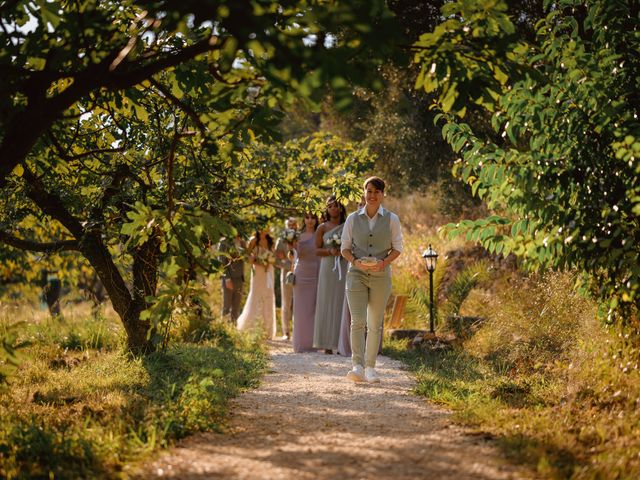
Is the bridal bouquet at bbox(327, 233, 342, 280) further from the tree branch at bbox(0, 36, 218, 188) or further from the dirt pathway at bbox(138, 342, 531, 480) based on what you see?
the tree branch at bbox(0, 36, 218, 188)

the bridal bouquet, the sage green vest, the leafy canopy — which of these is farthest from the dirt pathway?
the bridal bouquet

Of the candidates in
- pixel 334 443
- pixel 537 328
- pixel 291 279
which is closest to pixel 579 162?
pixel 334 443

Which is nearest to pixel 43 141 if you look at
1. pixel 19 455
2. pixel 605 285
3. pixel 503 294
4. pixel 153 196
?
pixel 153 196

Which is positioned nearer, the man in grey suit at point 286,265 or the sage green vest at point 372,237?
the sage green vest at point 372,237

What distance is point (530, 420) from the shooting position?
530cm

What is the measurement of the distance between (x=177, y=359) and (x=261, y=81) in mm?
4351

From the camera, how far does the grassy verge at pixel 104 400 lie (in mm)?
4355

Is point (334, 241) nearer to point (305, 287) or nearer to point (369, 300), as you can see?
point (305, 287)

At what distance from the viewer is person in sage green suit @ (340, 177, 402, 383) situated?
778 centimetres

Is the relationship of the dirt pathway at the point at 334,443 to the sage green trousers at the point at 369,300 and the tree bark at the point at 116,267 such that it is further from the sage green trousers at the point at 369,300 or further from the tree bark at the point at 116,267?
Answer: the tree bark at the point at 116,267

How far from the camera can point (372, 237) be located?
25.7ft

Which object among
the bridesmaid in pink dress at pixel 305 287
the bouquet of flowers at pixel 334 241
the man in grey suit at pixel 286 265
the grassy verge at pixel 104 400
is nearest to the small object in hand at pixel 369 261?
the grassy verge at pixel 104 400

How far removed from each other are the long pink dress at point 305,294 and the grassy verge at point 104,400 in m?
1.22

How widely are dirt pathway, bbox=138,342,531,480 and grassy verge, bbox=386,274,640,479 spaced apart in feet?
0.91
